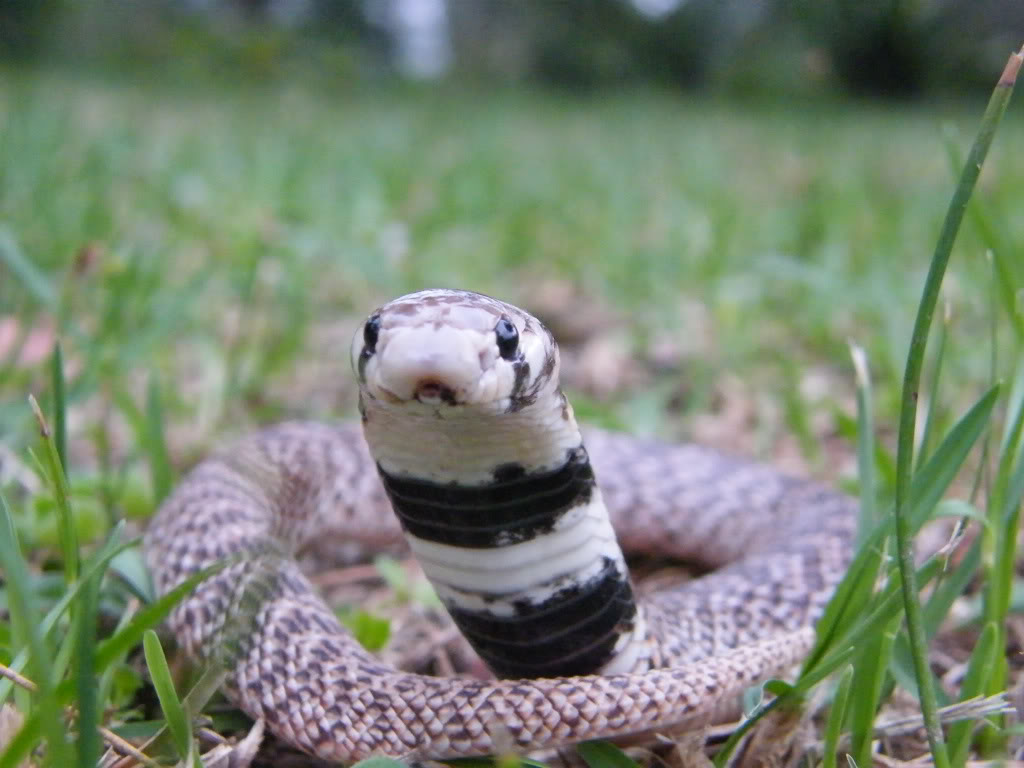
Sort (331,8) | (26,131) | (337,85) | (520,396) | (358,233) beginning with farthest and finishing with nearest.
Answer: (331,8), (337,85), (26,131), (358,233), (520,396)

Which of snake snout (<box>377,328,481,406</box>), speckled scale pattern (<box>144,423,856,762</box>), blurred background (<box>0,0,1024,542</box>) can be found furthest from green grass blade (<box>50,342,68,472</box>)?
snake snout (<box>377,328,481,406</box>)

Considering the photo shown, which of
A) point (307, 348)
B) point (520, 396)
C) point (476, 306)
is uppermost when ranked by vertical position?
point (476, 306)

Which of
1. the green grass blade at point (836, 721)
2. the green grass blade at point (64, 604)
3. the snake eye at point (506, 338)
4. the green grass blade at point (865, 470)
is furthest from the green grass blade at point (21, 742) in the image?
the green grass blade at point (865, 470)

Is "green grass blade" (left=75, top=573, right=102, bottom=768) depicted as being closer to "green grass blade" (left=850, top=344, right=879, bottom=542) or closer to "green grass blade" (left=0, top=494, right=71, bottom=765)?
"green grass blade" (left=0, top=494, right=71, bottom=765)

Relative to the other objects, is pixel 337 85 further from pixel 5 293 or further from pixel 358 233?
pixel 5 293

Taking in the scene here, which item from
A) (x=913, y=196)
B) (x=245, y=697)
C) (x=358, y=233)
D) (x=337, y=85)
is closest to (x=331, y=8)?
(x=337, y=85)

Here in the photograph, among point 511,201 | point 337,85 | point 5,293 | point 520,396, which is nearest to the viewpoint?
point 520,396

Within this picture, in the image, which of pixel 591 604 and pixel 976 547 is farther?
pixel 976 547
